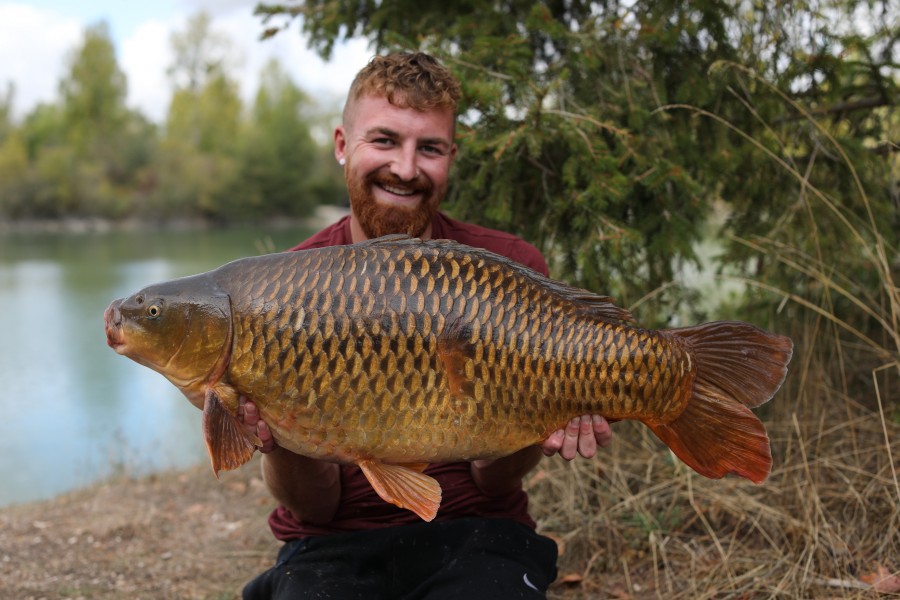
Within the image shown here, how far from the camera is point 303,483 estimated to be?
63.7 inches

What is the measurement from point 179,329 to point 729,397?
0.97 metres

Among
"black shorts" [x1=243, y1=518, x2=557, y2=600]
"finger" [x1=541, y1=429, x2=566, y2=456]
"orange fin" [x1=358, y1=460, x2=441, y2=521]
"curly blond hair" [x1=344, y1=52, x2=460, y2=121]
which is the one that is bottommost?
"black shorts" [x1=243, y1=518, x2=557, y2=600]

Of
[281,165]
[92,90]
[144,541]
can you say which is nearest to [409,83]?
[144,541]

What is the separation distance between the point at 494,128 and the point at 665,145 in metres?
0.54

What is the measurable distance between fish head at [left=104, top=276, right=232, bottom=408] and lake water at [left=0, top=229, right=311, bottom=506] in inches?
79.9

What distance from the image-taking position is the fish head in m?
1.35

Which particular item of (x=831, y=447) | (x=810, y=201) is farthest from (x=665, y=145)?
(x=831, y=447)

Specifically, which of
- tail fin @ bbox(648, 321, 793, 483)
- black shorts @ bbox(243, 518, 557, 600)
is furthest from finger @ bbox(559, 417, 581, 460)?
black shorts @ bbox(243, 518, 557, 600)

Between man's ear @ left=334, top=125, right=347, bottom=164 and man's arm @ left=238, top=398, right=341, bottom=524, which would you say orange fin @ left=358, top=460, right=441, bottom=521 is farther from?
man's ear @ left=334, top=125, right=347, bottom=164

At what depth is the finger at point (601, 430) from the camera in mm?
1462

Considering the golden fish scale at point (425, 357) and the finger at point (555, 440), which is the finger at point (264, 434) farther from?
the finger at point (555, 440)

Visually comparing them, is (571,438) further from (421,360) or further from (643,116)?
(643,116)

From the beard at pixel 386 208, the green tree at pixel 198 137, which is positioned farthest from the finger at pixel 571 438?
the green tree at pixel 198 137

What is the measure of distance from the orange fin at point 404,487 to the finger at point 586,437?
280mm
